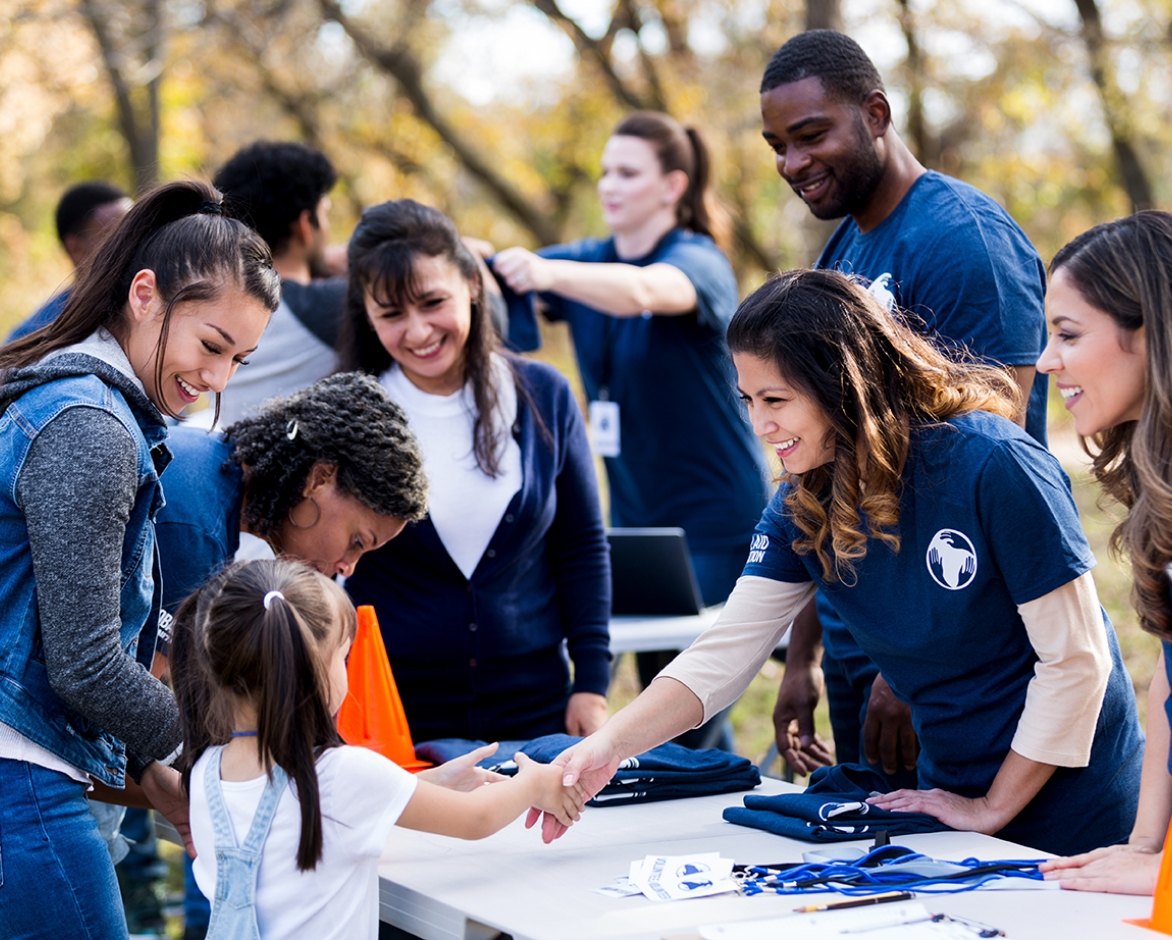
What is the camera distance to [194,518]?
6.98 ft

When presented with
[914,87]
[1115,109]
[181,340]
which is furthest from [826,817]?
[1115,109]

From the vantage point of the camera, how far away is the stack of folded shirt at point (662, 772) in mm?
2244

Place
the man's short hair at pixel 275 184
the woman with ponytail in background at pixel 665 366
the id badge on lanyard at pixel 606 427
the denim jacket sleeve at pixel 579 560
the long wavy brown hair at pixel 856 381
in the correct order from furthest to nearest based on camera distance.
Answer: the id badge on lanyard at pixel 606 427
the woman with ponytail in background at pixel 665 366
the man's short hair at pixel 275 184
the denim jacket sleeve at pixel 579 560
the long wavy brown hair at pixel 856 381

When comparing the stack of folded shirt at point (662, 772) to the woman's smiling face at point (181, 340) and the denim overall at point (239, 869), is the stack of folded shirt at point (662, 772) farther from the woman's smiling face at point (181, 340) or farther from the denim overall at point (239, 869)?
the woman's smiling face at point (181, 340)

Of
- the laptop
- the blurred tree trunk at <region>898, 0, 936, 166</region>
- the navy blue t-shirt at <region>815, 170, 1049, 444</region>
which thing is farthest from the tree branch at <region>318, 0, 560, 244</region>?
the navy blue t-shirt at <region>815, 170, 1049, 444</region>

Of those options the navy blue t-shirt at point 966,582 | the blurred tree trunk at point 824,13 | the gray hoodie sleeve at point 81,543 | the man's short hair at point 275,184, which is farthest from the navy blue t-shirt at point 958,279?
the blurred tree trunk at point 824,13

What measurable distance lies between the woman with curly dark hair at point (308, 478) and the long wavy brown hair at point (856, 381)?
67 centimetres

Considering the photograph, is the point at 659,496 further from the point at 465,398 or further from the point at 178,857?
the point at 178,857

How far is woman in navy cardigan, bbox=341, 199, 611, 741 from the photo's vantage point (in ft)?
8.71

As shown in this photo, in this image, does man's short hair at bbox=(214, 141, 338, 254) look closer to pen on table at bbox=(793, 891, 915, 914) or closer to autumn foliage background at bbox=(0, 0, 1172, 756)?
pen on table at bbox=(793, 891, 915, 914)

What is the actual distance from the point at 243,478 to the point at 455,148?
7.71 metres

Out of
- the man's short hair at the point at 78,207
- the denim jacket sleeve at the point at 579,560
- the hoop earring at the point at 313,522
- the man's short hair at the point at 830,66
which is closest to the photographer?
the hoop earring at the point at 313,522

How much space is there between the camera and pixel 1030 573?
72.5 inches

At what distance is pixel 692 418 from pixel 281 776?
2.35 m
